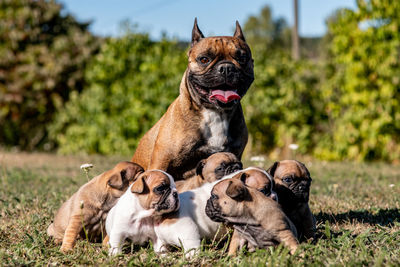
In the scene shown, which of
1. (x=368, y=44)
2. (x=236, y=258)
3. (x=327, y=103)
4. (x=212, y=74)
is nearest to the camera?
(x=236, y=258)

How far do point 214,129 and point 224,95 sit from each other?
364 millimetres

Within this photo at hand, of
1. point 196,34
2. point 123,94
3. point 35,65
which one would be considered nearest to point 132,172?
point 196,34

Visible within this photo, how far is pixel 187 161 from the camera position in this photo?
15.9 feet

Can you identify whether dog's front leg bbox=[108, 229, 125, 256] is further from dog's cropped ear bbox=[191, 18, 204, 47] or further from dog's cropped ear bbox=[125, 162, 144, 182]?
dog's cropped ear bbox=[191, 18, 204, 47]

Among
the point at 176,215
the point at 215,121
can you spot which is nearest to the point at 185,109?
the point at 215,121

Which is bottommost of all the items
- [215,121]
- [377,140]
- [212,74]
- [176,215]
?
[377,140]

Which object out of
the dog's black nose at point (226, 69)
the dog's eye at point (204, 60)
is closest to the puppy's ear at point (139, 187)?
the dog's black nose at point (226, 69)

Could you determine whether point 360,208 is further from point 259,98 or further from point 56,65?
point 56,65

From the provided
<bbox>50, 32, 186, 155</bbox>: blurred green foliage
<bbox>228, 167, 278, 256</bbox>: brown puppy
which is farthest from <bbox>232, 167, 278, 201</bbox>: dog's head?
<bbox>50, 32, 186, 155</bbox>: blurred green foliage

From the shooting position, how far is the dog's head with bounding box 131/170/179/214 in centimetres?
374

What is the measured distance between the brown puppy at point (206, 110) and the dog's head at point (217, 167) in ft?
0.93

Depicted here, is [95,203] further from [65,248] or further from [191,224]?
[191,224]

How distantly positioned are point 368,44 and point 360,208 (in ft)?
19.9

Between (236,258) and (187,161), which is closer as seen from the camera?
(236,258)
